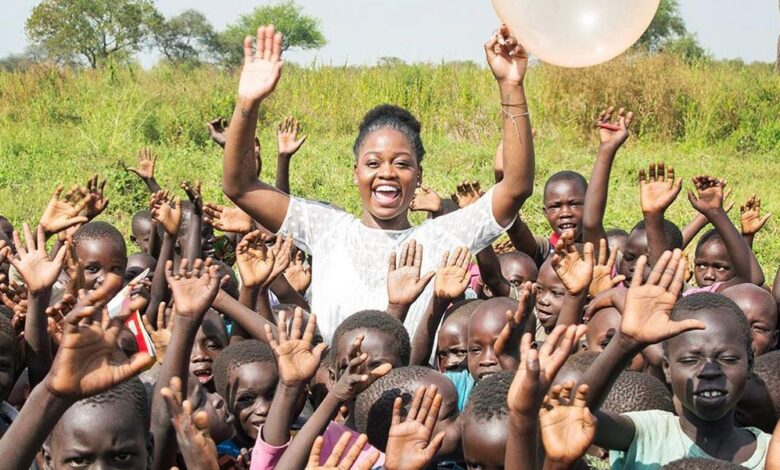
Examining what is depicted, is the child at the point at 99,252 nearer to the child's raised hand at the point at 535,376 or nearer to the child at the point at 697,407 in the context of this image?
the child at the point at 697,407

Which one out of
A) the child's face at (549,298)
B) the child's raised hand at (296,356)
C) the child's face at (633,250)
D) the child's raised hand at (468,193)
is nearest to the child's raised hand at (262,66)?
the child's raised hand at (296,356)

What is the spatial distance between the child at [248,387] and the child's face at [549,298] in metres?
1.34

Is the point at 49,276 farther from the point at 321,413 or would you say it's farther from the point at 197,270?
the point at 321,413

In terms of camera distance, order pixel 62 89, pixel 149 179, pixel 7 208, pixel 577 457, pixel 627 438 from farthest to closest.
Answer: pixel 62 89
pixel 7 208
pixel 149 179
pixel 627 438
pixel 577 457

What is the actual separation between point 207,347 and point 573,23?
166 cm

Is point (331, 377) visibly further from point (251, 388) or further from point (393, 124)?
point (393, 124)

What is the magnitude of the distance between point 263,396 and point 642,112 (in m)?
10.2

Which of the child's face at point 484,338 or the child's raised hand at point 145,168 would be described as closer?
the child's face at point 484,338

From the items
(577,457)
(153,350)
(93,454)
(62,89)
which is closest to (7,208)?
(62,89)

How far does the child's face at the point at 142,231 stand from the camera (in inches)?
223

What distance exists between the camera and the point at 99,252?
15.2ft

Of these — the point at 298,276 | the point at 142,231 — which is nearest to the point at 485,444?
the point at 298,276

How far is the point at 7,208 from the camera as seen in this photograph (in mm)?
8969

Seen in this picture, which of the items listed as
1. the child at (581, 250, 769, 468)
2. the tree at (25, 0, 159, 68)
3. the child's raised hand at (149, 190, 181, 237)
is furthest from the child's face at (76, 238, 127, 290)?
the tree at (25, 0, 159, 68)
